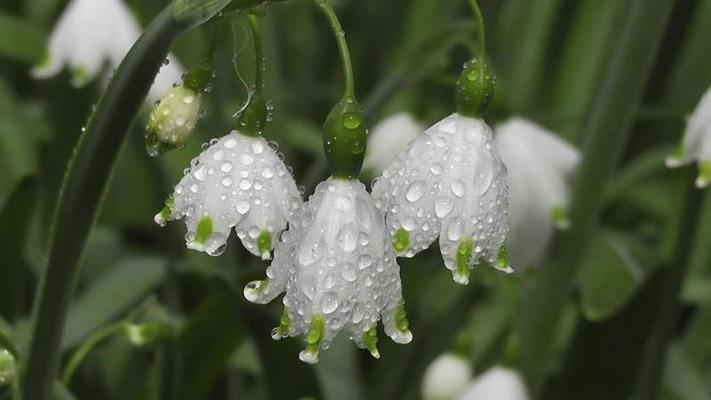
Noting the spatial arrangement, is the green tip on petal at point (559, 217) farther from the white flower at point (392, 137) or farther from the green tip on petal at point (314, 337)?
the green tip on petal at point (314, 337)

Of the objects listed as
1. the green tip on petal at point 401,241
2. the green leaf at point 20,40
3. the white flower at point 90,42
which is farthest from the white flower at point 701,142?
the green leaf at point 20,40

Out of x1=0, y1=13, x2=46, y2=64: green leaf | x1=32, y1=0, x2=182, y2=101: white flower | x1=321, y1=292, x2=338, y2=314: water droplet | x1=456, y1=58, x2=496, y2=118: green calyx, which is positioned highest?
x1=456, y1=58, x2=496, y2=118: green calyx

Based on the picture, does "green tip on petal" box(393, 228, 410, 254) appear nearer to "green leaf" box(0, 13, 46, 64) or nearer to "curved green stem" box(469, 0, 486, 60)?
"curved green stem" box(469, 0, 486, 60)

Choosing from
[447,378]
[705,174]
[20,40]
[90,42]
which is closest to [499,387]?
[447,378]

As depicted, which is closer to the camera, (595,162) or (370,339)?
(370,339)

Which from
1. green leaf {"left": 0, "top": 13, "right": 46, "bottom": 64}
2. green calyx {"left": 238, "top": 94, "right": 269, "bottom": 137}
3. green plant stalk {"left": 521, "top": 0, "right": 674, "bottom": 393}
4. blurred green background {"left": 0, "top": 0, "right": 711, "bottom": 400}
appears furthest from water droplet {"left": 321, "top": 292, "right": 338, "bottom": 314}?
green leaf {"left": 0, "top": 13, "right": 46, "bottom": 64}

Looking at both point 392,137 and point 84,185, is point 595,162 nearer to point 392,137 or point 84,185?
point 392,137
